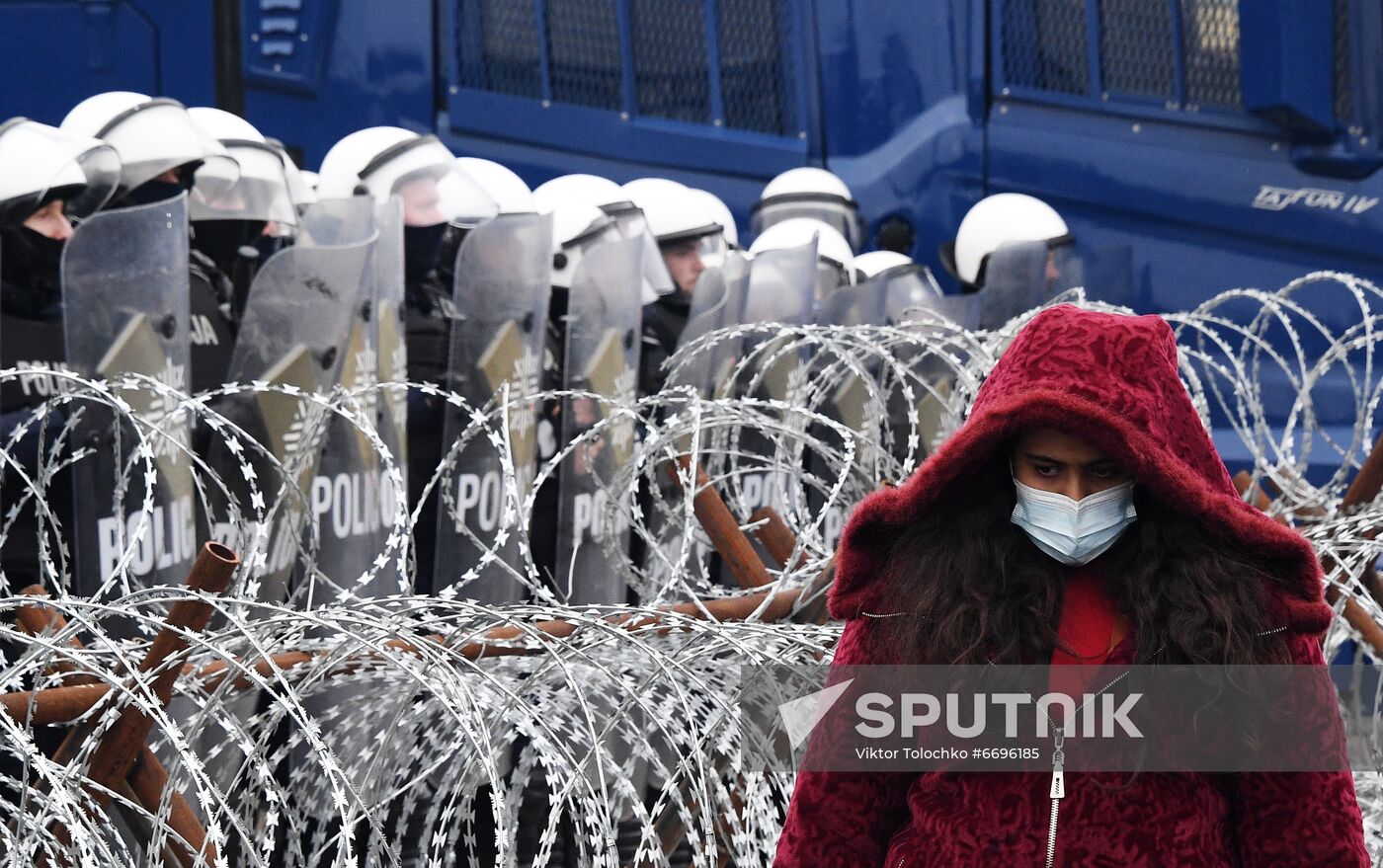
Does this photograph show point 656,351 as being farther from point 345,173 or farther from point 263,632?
point 263,632

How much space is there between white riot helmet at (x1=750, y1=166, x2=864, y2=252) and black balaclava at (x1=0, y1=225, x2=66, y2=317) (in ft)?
15.1

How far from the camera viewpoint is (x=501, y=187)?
6.71 m

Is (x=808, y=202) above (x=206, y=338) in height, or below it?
below

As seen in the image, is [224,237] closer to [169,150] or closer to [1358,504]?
[169,150]

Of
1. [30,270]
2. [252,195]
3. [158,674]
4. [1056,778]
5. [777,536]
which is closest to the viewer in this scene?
[1056,778]

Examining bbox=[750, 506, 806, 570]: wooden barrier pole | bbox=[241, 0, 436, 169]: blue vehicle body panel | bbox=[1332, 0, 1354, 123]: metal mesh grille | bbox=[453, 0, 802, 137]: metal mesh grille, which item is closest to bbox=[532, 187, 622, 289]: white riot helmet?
bbox=[750, 506, 806, 570]: wooden barrier pole

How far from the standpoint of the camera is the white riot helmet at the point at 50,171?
499cm

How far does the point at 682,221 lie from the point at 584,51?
2.36 m

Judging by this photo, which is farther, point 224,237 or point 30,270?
point 224,237

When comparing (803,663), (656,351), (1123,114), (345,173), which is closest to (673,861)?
(803,663)

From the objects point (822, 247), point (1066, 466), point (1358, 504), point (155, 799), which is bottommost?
point (1358, 504)

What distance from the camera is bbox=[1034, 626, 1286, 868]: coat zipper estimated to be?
2.27 m

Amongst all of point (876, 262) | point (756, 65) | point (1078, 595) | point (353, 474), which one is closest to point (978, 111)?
point (756, 65)

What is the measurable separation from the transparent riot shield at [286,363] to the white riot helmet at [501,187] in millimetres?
1392
